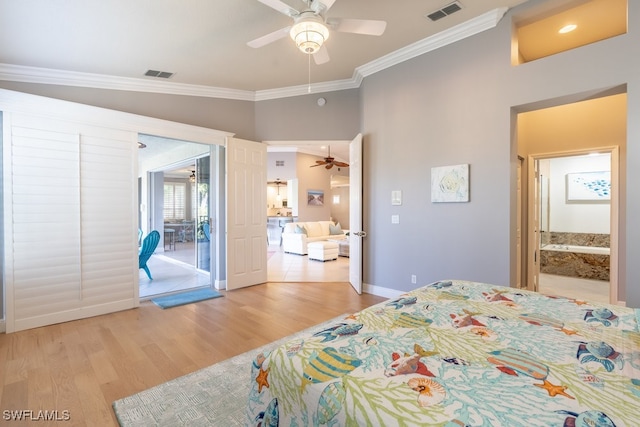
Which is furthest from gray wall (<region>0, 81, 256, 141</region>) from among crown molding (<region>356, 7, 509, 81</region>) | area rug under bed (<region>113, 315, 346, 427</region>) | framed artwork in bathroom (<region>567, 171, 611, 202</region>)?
framed artwork in bathroom (<region>567, 171, 611, 202</region>)

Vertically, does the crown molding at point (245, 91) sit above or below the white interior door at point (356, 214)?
above

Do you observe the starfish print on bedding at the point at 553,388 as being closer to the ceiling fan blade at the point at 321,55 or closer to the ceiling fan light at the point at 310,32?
the ceiling fan light at the point at 310,32

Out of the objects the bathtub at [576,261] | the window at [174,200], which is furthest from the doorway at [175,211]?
the bathtub at [576,261]

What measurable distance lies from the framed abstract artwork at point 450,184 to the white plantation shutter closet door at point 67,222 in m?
3.85

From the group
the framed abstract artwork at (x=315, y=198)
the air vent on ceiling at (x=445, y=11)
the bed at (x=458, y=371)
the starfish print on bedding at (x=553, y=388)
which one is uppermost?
the air vent on ceiling at (x=445, y=11)

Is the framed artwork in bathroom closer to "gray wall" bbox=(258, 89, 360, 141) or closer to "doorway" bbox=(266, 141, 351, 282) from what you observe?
"gray wall" bbox=(258, 89, 360, 141)

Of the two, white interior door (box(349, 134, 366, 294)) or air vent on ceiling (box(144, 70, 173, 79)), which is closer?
air vent on ceiling (box(144, 70, 173, 79))

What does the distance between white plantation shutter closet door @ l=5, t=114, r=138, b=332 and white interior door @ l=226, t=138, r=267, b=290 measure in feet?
4.22

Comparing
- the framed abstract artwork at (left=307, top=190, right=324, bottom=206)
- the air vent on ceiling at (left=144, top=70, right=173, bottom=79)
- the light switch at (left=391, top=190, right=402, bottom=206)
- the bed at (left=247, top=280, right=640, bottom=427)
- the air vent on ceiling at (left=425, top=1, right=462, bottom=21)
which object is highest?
the air vent on ceiling at (left=425, top=1, right=462, bottom=21)

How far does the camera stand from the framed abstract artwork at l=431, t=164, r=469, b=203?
334 centimetres

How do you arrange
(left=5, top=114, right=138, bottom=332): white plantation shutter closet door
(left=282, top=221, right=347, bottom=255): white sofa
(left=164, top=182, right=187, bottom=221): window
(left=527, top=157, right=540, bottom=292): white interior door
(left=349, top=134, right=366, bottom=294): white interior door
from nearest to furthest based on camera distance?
(left=5, top=114, right=138, bottom=332): white plantation shutter closet door, (left=527, top=157, right=540, bottom=292): white interior door, (left=349, top=134, right=366, bottom=294): white interior door, (left=282, top=221, right=347, bottom=255): white sofa, (left=164, top=182, right=187, bottom=221): window

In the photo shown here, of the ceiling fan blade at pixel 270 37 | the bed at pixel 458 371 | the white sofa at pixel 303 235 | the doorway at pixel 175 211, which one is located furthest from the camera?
the white sofa at pixel 303 235

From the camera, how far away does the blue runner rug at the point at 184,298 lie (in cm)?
399

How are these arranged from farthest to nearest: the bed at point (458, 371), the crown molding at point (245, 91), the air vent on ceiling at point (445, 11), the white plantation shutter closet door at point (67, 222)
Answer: the crown molding at point (245, 91) < the white plantation shutter closet door at point (67, 222) < the air vent on ceiling at point (445, 11) < the bed at point (458, 371)
